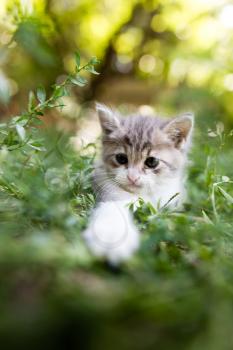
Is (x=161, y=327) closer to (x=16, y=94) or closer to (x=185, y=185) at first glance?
(x=185, y=185)

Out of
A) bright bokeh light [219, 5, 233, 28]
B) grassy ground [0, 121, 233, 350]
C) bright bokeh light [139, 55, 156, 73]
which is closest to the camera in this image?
grassy ground [0, 121, 233, 350]

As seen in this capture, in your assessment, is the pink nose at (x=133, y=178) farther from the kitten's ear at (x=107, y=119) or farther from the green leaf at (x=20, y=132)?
the green leaf at (x=20, y=132)

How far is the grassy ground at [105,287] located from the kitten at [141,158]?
2.54 ft

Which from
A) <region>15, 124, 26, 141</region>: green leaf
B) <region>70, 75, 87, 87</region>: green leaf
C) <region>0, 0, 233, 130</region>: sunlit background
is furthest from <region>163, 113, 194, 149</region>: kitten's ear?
<region>0, 0, 233, 130</region>: sunlit background

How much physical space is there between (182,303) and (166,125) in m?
1.55

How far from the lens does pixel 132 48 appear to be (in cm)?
575

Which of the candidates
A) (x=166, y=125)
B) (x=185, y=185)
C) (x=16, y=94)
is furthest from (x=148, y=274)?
(x=16, y=94)

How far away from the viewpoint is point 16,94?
508 centimetres

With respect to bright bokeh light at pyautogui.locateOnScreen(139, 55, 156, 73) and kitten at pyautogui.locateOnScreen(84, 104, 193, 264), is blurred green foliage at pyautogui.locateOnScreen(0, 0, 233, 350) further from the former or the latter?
bright bokeh light at pyautogui.locateOnScreen(139, 55, 156, 73)

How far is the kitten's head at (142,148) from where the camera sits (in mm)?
2055

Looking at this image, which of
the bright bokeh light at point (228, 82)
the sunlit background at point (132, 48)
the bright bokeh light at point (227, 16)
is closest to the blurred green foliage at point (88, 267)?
the bright bokeh light at point (228, 82)

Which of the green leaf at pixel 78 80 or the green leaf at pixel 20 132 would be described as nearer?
the green leaf at pixel 20 132

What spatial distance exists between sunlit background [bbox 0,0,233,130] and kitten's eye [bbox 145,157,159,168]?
2.15 meters

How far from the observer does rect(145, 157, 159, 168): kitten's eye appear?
6.98 ft
